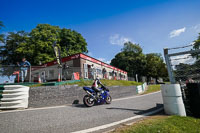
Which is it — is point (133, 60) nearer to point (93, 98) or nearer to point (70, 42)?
point (70, 42)

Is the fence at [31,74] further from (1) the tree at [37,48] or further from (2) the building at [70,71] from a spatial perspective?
(1) the tree at [37,48]

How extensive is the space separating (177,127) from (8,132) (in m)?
4.20

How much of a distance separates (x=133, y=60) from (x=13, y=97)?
44485 millimetres

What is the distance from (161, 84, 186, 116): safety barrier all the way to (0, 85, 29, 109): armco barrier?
259 inches

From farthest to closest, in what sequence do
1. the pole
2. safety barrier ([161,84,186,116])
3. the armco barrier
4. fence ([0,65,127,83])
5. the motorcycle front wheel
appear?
fence ([0,65,127,83]), the motorcycle front wheel, the armco barrier, the pole, safety barrier ([161,84,186,116])

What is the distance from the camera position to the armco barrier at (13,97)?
16.0 ft

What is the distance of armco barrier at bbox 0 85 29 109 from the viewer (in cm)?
488

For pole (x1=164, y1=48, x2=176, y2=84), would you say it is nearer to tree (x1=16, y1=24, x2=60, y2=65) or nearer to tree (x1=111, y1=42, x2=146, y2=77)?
tree (x1=16, y1=24, x2=60, y2=65)

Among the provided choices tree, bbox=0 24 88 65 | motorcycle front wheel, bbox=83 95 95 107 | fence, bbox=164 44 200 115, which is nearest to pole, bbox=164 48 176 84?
fence, bbox=164 44 200 115

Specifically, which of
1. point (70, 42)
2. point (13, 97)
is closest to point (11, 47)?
point (70, 42)

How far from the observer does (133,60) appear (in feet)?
148

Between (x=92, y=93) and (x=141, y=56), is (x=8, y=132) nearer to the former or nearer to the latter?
(x=92, y=93)

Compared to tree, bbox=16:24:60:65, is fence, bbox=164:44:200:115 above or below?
below

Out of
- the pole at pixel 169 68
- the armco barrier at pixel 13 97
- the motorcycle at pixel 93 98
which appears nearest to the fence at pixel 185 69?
the pole at pixel 169 68
